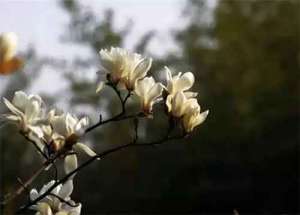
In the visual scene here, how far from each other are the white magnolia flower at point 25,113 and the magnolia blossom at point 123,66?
7 centimetres

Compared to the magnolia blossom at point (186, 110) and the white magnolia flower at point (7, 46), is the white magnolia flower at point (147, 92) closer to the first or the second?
the magnolia blossom at point (186, 110)

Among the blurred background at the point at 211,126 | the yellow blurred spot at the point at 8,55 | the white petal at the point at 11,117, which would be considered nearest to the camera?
the yellow blurred spot at the point at 8,55

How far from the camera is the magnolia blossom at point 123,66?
76cm

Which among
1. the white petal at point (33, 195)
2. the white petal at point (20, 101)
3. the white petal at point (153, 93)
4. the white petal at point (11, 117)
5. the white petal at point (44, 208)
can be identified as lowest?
the white petal at point (44, 208)

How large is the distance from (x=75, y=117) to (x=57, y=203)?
0.08 meters

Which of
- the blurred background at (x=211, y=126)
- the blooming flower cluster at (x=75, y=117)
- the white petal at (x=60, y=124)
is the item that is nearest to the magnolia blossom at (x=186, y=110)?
the blooming flower cluster at (x=75, y=117)

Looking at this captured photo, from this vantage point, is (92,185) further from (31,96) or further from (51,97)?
(31,96)

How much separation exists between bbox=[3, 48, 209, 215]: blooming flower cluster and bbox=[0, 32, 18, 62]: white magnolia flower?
8 cm

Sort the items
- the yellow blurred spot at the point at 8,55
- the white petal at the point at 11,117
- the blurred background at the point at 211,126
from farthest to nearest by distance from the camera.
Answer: the blurred background at the point at 211,126 → the white petal at the point at 11,117 → the yellow blurred spot at the point at 8,55

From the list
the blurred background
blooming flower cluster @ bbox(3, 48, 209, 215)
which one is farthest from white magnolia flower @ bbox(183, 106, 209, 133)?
the blurred background

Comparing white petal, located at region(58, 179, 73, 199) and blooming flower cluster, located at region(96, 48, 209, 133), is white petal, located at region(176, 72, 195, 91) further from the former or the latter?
white petal, located at region(58, 179, 73, 199)

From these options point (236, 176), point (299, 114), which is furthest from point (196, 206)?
point (299, 114)

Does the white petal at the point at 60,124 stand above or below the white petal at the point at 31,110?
below

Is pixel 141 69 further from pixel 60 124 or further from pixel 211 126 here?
pixel 211 126
